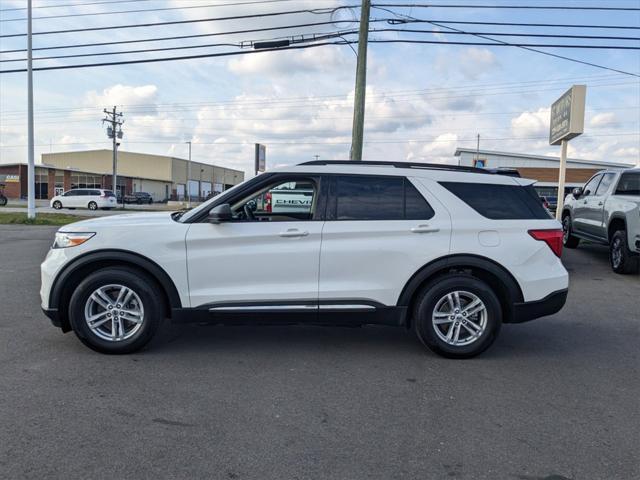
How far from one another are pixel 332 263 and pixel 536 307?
6.31ft

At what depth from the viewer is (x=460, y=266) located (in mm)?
4797

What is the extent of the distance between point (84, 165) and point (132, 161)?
8.40 meters

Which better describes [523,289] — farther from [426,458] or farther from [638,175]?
[638,175]

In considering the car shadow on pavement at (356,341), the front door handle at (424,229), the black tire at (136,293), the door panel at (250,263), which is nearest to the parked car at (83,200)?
the car shadow on pavement at (356,341)

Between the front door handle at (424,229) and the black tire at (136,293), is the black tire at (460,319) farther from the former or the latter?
the black tire at (136,293)

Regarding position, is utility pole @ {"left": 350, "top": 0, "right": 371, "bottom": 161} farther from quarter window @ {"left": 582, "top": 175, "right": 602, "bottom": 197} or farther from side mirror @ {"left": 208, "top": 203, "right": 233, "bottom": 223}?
side mirror @ {"left": 208, "top": 203, "right": 233, "bottom": 223}

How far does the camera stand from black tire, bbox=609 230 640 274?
955 centimetres

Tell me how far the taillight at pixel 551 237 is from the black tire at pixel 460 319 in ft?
2.13

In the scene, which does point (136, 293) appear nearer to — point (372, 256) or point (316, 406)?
point (316, 406)

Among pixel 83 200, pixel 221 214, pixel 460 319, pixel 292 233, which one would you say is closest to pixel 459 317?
pixel 460 319

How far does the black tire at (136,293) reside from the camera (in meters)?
4.64

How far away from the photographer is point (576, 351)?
527 cm

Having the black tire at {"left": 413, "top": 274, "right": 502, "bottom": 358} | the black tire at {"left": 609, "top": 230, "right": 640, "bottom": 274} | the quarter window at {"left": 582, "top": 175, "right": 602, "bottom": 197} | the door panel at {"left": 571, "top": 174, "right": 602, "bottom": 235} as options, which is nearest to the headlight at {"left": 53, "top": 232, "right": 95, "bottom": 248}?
the black tire at {"left": 413, "top": 274, "right": 502, "bottom": 358}

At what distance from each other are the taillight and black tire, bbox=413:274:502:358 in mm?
651
